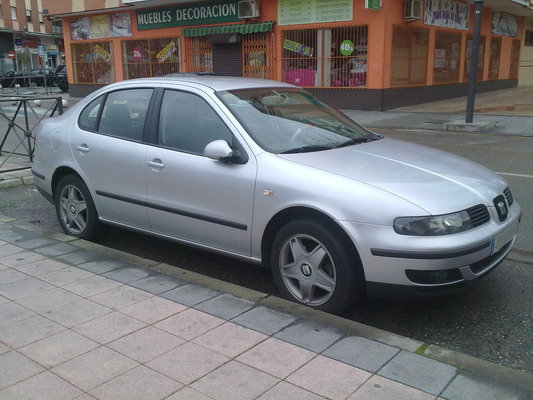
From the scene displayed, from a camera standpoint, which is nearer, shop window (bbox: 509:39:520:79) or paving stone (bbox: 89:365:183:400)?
Answer: paving stone (bbox: 89:365:183:400)

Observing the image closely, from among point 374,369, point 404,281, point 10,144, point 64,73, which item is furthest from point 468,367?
point 64,73

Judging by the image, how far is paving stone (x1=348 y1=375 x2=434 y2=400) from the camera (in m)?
2.60

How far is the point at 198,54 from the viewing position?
2234cm

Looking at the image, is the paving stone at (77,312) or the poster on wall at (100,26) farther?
the poster on wall at (100,26)

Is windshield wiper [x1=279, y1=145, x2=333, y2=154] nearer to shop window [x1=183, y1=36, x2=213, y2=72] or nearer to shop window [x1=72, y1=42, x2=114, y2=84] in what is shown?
shop window [x1=183, y1=36, x2=213, y2=72]

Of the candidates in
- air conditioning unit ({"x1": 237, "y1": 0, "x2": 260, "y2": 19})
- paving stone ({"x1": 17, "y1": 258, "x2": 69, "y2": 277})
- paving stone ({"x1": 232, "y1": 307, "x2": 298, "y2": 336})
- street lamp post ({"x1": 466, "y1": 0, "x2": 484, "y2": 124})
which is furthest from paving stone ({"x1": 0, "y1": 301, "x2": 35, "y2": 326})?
air conditioning unit ({"x1": 237, "y1": 0, "x2": 260, "y2": 19})

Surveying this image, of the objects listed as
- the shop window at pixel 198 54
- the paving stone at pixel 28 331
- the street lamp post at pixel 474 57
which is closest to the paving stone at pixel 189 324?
the paving stone at pixel 28 331

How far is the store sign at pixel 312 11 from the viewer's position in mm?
17766

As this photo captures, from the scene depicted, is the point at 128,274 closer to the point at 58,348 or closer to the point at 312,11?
the point at 58,348

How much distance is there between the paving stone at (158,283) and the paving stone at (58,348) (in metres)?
0.76

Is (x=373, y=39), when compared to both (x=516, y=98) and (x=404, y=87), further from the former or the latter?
(x=516, y=98)

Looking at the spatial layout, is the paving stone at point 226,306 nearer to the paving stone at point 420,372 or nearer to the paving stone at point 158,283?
the paving stone at point 158,283

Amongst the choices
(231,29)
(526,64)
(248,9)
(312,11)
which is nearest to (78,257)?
(312,11)

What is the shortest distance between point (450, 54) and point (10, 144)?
16.8 metres
